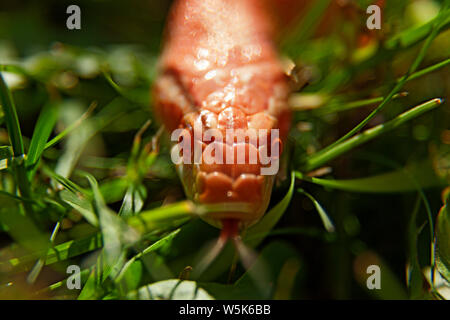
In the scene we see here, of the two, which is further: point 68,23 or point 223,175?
point 68,23

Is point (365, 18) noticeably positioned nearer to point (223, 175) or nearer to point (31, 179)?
point (223, 175)

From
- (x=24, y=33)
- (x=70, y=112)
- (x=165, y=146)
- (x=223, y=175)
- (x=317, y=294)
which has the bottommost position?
(x=317, y=294)

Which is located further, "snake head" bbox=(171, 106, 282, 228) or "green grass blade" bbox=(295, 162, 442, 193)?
"green grass blade" bbox=(295, 162, 442, 193)

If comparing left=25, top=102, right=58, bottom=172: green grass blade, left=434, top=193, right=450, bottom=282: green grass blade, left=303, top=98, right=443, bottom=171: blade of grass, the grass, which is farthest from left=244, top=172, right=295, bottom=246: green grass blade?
left=25, top=102, right=58, bottom=172: green grass blade

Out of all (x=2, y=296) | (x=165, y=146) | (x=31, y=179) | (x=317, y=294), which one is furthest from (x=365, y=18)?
(x=2, y=296)

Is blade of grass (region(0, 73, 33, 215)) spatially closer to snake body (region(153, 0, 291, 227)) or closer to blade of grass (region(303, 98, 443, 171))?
snake body (region(153, 0, 291, 227))
